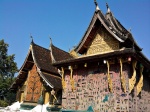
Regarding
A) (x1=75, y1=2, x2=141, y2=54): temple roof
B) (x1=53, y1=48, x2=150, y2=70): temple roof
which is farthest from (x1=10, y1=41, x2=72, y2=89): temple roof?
(x1=75, y1=2, x2=141, y2=54): temple roof

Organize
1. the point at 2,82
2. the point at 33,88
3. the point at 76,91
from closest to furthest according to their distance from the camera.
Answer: the point at 76,91 < the point at 33,88 < the point at 2,82

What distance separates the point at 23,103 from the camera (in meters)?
17.9

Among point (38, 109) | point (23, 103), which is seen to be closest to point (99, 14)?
point (38, 109)

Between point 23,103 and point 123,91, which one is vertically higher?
point 123,91

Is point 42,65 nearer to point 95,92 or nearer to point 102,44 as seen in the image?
point 102,44

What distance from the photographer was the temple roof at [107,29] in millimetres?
12291

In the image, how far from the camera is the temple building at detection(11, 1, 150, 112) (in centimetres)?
1077

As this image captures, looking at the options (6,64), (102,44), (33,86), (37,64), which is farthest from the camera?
(6,64)

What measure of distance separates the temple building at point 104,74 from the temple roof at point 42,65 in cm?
29

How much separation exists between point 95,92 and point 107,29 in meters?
4.11

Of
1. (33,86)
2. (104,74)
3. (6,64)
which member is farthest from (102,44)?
(6,64)

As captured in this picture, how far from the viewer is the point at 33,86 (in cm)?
1781

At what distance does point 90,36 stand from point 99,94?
14.2 ft

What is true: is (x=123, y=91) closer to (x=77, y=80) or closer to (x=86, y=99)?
(x=86, y=99)
